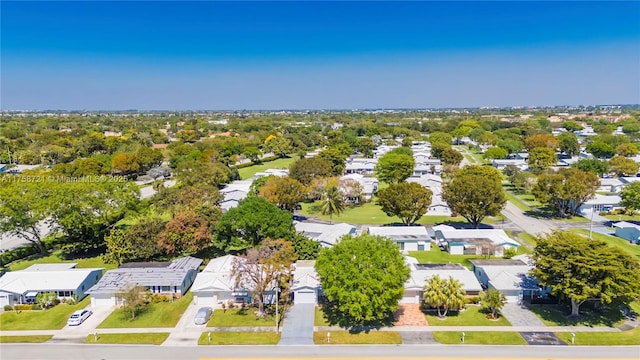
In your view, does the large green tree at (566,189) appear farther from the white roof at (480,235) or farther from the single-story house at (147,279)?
the single-story house at (147,279)

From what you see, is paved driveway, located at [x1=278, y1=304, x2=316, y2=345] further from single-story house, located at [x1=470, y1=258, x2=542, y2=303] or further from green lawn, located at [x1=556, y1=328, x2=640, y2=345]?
green lawn, located at [x1=556, y1=328, x2=640, y2=345]

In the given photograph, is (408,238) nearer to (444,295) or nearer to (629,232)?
(444,295)

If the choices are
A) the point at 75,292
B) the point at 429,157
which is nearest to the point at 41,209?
the point at 75,292

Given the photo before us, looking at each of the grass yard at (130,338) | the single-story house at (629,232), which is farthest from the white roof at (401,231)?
the grass yard at (130,338)

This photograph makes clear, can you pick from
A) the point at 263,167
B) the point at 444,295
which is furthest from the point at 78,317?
the point at 263,167

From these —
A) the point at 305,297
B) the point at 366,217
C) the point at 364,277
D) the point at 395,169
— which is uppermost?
the point at 364,277

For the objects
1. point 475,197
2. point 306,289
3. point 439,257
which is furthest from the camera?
point 475,197

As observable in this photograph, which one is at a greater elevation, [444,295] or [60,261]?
[444,295]
